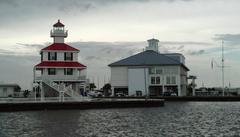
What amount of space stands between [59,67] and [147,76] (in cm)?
4282

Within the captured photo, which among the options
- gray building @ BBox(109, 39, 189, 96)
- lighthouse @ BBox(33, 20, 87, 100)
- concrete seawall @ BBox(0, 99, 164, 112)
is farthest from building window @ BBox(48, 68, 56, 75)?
gray building @ BBox(109, 39, 189, 96)

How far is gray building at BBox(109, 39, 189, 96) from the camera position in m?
112

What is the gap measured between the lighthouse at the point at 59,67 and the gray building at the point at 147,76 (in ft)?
123

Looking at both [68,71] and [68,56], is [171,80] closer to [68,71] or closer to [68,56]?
[68,56]

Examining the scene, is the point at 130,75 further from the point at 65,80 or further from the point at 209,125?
the point at 209,125

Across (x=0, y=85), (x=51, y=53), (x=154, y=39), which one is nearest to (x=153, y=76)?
(x=154, y=39)

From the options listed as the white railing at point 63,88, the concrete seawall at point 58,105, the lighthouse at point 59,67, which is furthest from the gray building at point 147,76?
the white railing at point 63,88

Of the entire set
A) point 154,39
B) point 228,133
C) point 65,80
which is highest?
point 154,39

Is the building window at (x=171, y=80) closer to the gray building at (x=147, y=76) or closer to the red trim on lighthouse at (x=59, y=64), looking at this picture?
the gray building at (x=147, y=76)

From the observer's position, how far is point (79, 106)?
210 feet

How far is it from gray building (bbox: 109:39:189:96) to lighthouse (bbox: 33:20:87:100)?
37.5 m

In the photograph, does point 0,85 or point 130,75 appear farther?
point 130,75

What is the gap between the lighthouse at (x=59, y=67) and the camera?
232ft

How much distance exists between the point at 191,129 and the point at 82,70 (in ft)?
124
